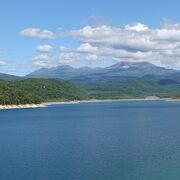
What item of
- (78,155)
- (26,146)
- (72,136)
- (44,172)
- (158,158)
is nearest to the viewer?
(44,172)

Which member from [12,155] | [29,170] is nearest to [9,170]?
[29,170]

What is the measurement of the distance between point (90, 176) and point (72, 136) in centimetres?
4473

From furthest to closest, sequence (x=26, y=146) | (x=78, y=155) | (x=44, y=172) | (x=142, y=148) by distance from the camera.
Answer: (x=26, y=146), (x=142, y=148), (x=78, y=155), (x=44, y=172)

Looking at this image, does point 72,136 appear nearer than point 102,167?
No

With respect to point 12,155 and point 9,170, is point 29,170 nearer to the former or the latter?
point 9,170

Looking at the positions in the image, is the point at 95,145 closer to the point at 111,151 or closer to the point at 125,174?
the point at 111,151

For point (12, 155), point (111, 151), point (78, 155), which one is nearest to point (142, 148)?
point (111, 151)

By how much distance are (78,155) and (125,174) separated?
1627cm

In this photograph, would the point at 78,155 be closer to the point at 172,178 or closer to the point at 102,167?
the point at 102,167

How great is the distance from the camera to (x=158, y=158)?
64.4 m

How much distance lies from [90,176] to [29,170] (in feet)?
30.8

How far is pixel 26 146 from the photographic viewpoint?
8119 cm

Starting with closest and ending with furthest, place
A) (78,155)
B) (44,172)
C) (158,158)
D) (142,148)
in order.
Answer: (44,172), (158,158), (78,155), (142,148)

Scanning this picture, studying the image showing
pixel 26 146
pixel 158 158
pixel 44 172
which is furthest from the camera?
pixel 26 146
